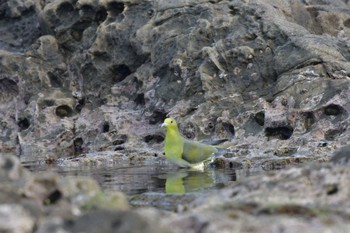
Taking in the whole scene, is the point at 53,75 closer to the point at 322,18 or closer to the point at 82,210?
the point at 322,18

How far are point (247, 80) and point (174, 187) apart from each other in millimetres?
7011

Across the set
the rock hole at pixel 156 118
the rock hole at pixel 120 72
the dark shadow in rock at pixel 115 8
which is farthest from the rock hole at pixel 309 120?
the dark shadow in rock at pixel 115 8

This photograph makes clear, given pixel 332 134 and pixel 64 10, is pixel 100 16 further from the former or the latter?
pixel 332 134

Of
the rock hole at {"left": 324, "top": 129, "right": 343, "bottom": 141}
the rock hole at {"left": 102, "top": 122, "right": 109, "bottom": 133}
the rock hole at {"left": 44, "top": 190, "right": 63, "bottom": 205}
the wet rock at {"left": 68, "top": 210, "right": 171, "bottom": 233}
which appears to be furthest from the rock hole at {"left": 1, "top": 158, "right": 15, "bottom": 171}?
the rock hole at {"left": 102, "top": 122, "right": 109, "bottom": 133}

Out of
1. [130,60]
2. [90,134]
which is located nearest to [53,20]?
[130,60]

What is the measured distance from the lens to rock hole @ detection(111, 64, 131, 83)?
18406mm

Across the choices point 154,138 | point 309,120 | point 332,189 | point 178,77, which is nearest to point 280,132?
point 309,120

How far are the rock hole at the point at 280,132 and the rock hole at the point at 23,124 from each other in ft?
25.5

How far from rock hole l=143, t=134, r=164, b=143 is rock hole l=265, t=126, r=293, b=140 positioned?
2.77 m

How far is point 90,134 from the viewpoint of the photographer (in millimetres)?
17094

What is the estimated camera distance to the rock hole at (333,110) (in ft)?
43.1

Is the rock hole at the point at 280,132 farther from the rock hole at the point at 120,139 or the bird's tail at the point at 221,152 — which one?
the rock hole at the point at 120,139

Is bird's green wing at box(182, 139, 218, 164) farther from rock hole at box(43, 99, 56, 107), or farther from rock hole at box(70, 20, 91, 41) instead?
rock hole at box(70, 20, 91, 41)

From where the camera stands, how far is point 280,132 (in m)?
13.7
